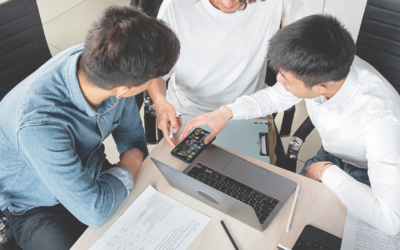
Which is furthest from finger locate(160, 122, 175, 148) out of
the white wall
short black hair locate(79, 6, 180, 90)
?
the white wall

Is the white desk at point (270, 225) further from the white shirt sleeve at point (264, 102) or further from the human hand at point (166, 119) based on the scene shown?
the white shirt sleeve at point (264, 102)

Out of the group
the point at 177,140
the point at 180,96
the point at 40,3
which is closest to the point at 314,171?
the point at 177,140

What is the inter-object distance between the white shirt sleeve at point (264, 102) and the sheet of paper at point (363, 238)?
56 centimetres

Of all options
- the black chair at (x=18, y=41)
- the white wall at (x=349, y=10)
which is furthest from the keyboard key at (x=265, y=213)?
the white wall at (x=349, y=10)

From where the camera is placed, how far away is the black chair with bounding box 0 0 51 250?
1.34 metres

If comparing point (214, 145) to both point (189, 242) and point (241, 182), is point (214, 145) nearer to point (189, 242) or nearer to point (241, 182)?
point (241, 182)

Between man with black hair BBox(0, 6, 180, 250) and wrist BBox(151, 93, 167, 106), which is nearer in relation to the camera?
man with black hair BBox(0, 6, 180, 250)

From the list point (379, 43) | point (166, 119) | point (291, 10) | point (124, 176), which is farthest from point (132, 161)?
point (379, 43)

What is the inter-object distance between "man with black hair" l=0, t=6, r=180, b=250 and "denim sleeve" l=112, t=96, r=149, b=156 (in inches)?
4.7

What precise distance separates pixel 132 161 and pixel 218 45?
2.12ft

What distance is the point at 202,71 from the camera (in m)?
1.51

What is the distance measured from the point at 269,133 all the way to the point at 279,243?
0.59m

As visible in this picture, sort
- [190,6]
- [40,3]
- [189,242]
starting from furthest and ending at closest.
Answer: [40,3]
[190,6]
[189,242]

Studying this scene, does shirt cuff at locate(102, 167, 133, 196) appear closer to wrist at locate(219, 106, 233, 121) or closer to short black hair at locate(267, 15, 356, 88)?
wrist at locate(219, 106, 233, 121)
